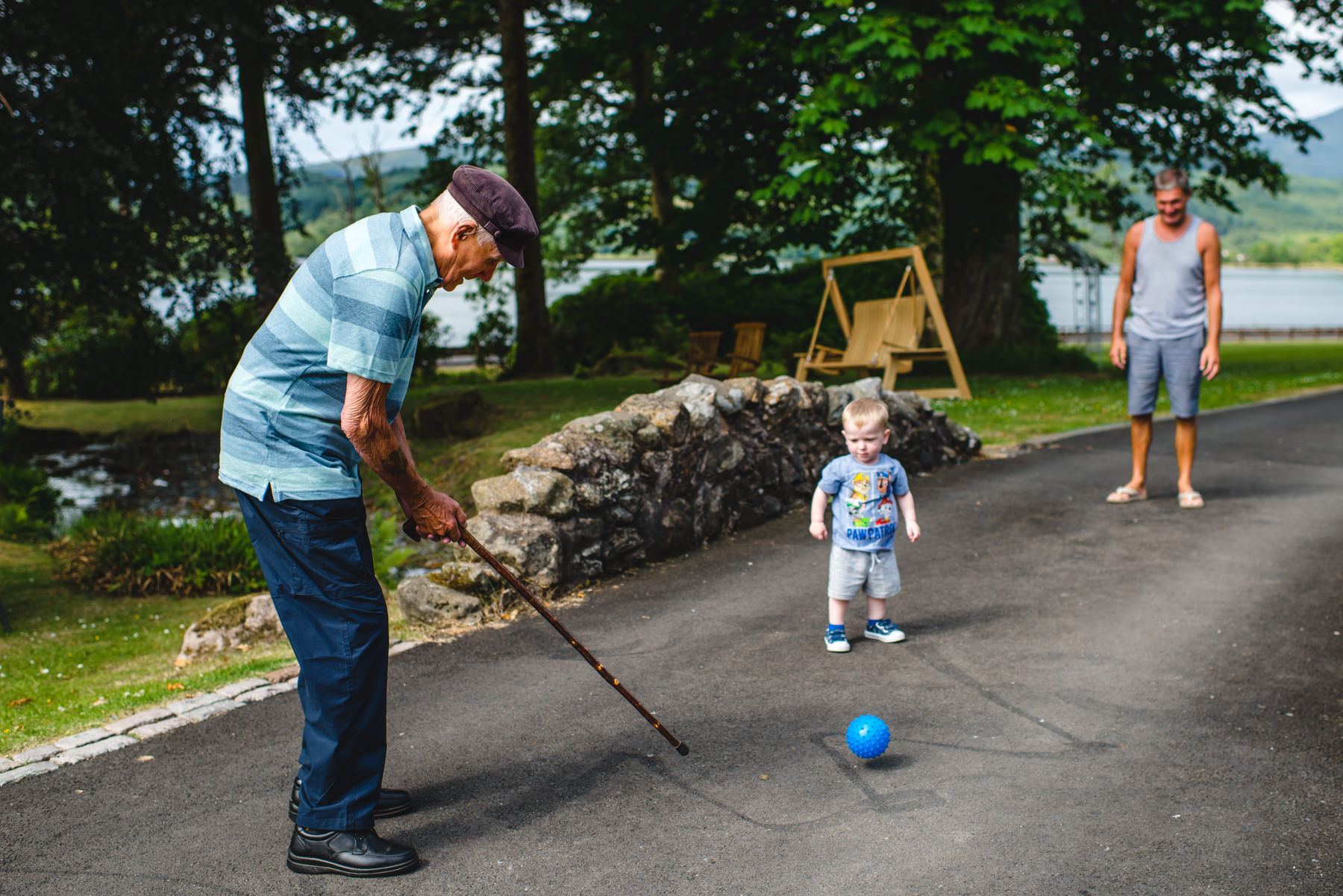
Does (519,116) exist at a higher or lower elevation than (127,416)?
higher

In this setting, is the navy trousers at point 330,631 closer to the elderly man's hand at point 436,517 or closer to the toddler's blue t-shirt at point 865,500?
the elderly man's hand at point 436,517

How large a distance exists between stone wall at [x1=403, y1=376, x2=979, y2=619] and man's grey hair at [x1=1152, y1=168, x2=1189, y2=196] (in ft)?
9.92

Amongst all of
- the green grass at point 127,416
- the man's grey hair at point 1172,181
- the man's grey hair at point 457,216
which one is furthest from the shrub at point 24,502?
the man's grey hair at point 1172,181


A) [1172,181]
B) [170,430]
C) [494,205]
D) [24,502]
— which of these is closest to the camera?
[494,205]

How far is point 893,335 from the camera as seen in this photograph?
1488 cm

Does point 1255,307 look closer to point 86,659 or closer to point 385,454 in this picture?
point 86,659

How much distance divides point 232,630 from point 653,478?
9.11 ft

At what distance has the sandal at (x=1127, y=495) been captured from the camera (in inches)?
335

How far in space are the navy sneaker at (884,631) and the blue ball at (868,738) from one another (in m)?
1.48

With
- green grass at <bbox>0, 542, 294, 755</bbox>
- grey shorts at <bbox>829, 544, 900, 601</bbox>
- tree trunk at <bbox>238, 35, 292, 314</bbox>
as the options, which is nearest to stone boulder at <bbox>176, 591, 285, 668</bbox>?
green grass at <bbox>0, 542, 294, 755</bbox>

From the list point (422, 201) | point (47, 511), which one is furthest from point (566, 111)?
point (47, 511)

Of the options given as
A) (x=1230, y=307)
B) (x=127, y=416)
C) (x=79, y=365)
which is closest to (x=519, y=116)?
(x=127, y=416)

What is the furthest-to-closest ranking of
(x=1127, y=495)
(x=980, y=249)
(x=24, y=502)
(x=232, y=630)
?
(x=980, y=249), (x=24, y=502), (x=1127, y=495), (x=232, y=630)

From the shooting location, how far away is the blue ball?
3.99 meters
